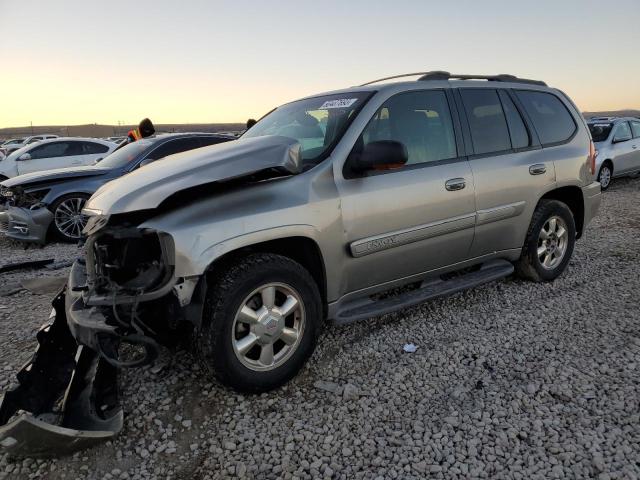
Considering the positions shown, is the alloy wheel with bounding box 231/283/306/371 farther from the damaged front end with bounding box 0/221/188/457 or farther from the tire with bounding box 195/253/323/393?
the damaged front end with bounding box 0/221/188/457

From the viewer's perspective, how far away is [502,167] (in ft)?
12.7

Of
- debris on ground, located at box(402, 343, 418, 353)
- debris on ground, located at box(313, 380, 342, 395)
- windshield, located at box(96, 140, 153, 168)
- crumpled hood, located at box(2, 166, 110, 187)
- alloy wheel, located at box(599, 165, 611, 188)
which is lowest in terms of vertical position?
alloy wheel, located at box(599, 165, 611, 188)

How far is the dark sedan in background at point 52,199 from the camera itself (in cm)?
663

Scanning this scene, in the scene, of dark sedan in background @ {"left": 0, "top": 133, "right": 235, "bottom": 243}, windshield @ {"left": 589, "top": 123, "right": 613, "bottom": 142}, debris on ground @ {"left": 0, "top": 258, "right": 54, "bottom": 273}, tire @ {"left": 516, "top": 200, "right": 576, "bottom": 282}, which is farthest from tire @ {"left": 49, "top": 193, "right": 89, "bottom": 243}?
windshield @ {"left": 589, "top": 123, "right": 613, "bottom": 142}

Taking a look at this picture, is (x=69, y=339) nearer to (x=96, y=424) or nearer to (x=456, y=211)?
(x=96, y=424)

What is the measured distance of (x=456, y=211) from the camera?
3.55 m

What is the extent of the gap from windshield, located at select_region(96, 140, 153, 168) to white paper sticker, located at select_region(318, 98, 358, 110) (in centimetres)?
452

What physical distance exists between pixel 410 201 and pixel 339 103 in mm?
919

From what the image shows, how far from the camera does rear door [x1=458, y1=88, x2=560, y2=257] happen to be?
377 centimetres

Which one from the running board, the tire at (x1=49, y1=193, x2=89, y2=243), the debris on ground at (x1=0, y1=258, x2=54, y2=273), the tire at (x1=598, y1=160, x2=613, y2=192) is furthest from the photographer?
the tire at (x1=598, y1=160, x2=613, y2=192)

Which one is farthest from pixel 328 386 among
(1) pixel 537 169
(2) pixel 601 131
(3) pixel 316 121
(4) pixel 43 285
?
(2) pixel 601 131

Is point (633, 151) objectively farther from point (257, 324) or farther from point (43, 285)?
point (43, 285)

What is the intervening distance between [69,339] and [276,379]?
1.35 metres

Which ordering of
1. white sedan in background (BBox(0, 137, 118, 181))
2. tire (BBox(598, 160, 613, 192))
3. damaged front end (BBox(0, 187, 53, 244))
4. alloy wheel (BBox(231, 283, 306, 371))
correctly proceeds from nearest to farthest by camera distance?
alloy wheel (BBox(231, 283, 306, 371)), damaged front end (BBox(0, 187, 53, 244)), tire (BBox(598, 160, 613, 192)), white sedan in background (BBox(0, 137, 118, 181))
